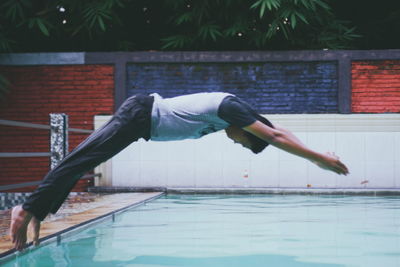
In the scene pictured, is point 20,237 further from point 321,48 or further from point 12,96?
point 321,48

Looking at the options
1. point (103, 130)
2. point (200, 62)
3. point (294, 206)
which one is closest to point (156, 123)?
point (103, 130)

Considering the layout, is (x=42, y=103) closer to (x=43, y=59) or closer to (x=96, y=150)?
(x=43, y=59)

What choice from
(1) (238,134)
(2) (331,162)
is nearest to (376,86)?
(1) (238,134)

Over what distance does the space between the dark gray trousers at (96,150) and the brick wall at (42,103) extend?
5.94 metres

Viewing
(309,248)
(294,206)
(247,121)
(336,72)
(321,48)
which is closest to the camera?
(247,121)

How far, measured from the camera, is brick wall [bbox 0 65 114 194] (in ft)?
28.0

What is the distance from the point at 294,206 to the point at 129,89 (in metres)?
3.65

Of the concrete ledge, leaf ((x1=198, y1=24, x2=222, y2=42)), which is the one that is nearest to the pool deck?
the concrete ledge

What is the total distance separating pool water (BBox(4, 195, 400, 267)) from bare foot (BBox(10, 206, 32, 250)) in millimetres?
127

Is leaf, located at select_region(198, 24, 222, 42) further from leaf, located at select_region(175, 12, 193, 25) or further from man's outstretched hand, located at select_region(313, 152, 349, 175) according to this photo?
man's outstretched hand, located at select_region(313, 152, 349, 175)

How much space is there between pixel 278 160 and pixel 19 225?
5.93 metres

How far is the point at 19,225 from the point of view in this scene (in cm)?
271

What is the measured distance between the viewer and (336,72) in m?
8.48

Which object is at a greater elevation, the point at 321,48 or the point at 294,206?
the point at 321,48
